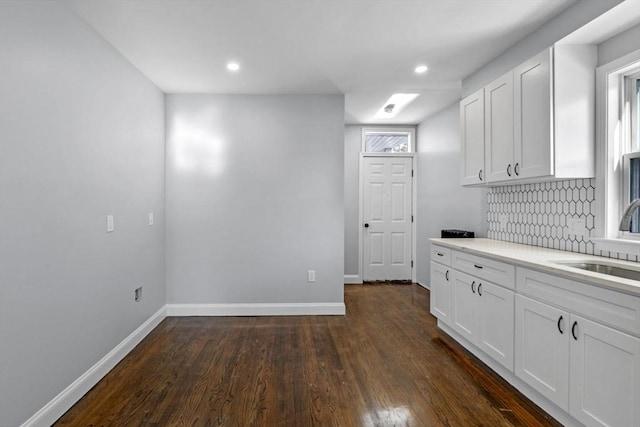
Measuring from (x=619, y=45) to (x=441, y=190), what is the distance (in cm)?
279

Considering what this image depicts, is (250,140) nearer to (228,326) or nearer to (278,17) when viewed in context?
(278,17)

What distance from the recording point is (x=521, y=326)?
2.19 m

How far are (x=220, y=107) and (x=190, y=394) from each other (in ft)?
9.62

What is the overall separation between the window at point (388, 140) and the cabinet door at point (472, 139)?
2332 mm

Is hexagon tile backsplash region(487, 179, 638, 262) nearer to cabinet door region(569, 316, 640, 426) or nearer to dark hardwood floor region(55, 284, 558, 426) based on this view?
cabinet door region(569, 316, 640, 426)

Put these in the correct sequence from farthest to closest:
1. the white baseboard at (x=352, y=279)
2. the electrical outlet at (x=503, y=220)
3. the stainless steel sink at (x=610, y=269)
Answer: the white baseboard at (x=352, y=279) < the electrical outlet at (x=503, y=220) < the stainless steel sink at (x=610, y=269)

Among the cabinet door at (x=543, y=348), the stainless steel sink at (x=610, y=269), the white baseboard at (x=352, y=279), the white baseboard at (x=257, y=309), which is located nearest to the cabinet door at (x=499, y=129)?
the stainless steel sink at (x=610, y=269)

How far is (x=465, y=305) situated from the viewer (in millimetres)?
2832

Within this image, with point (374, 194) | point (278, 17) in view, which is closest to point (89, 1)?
point (278, 17)

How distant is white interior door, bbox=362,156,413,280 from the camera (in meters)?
5.61

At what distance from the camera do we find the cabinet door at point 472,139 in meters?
3.04

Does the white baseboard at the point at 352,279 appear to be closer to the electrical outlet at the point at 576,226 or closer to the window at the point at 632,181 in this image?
the electrical outlet at the point at 576,226

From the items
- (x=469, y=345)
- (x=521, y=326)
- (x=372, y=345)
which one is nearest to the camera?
(x=521, y=326)

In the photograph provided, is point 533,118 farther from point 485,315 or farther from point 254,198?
point 254,198
